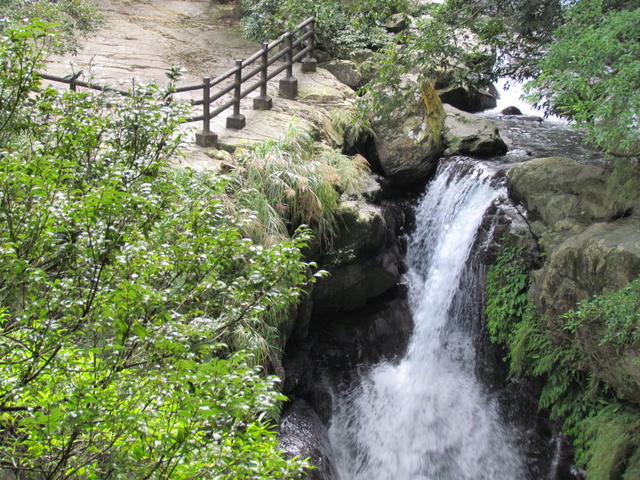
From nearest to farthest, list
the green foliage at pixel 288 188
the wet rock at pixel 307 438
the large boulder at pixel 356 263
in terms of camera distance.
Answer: the wet rock at pixel 307 438 < the green foliage at pixel 288 188 < the large boulder at pixel 356 263

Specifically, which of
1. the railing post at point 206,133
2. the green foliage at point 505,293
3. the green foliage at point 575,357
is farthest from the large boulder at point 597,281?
the railing post at point 206,133

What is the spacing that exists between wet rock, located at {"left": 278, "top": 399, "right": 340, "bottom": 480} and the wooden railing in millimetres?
3997

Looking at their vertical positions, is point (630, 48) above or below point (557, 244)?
above

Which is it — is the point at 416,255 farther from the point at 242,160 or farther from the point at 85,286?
the point at 85,286

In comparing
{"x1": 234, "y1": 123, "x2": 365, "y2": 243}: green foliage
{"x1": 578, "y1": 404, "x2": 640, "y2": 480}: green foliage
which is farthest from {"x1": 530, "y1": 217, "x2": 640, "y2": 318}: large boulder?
{"x1": 234, "y1": 123, "x2": 365, "y2": 243}: green foliage

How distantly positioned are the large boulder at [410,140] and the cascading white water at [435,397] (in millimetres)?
723

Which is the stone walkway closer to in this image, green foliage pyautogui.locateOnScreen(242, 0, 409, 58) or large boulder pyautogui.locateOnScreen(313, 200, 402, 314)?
green foliage pyautogui.locateOnScreen(242, 0, 409, 58)

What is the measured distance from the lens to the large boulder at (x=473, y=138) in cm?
1028

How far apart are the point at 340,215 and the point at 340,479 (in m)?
3.49

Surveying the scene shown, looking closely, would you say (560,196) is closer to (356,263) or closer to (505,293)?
(505,293)

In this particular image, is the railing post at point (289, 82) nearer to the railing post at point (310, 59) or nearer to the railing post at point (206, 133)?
the railing post at point (310, 59)

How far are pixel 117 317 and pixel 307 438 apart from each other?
15.9 feet

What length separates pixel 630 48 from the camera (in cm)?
557

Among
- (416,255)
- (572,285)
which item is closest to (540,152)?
(416,255)
